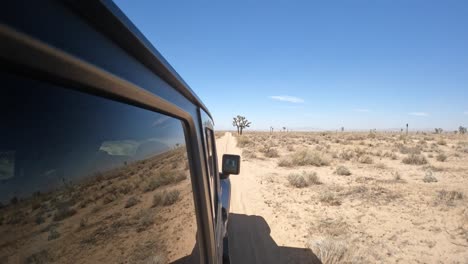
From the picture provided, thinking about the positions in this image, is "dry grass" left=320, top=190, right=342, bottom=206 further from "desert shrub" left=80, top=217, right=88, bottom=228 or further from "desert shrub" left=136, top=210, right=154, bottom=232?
"desert shrub" left=80, top=217, right=88, bottom=228

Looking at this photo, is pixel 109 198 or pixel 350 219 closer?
pixel 109 198

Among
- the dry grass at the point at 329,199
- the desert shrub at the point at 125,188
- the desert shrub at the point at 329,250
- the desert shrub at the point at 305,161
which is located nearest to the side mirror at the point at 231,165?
the desert shrub at the point at 329,250

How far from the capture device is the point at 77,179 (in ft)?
2.27

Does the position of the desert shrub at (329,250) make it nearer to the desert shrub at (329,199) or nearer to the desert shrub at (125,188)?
the desert shrub at (329,199)

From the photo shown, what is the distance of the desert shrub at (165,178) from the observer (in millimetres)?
1088

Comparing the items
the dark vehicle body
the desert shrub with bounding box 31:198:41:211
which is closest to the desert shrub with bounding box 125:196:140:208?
the dark vehicle body

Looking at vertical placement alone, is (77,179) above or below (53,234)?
above

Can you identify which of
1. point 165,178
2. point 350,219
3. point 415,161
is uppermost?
point 165,178

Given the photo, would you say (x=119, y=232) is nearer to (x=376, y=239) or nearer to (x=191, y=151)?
(x=191, y=151)

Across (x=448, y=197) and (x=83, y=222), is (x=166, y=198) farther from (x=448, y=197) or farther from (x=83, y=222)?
(x=448, y=197)

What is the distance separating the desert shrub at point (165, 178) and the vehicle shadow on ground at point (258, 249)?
132 inches

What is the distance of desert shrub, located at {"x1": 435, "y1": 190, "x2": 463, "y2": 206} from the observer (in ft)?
23.7

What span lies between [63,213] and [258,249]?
4.50 m

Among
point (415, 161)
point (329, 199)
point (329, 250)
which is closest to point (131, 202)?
point (329, 250)
